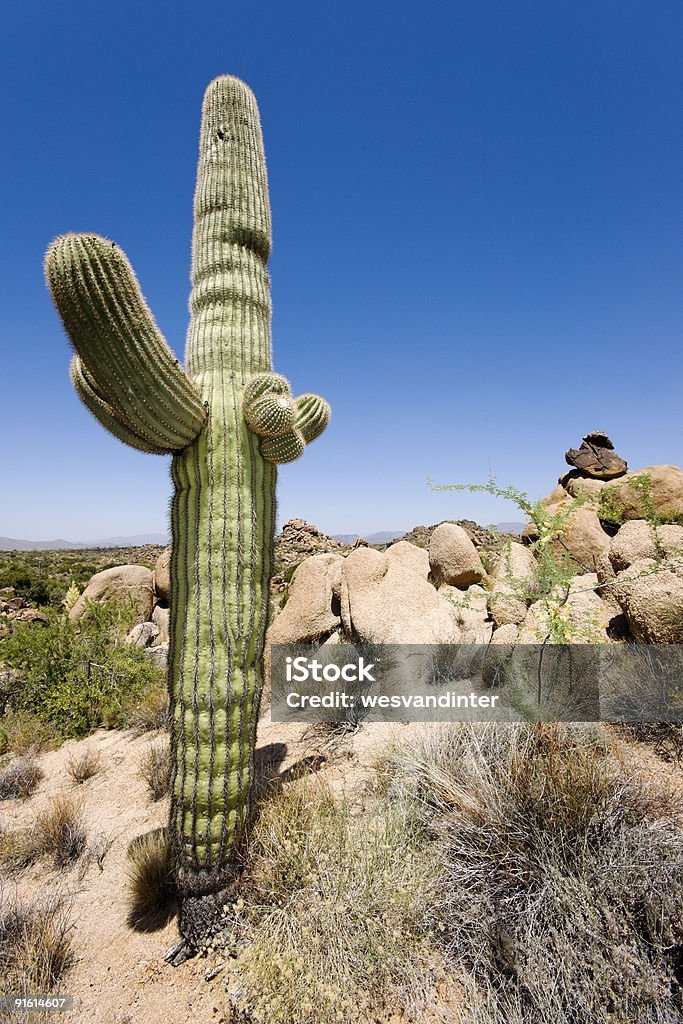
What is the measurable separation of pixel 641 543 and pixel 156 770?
5.94 m

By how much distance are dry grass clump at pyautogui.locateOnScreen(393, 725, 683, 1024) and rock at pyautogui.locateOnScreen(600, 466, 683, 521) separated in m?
5.10

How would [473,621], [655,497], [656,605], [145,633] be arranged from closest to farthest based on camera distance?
[656,605] → [473,621] → [655,497] → [145,633]

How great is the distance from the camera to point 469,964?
244 cm

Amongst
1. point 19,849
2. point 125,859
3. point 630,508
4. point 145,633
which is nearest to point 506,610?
point 630,508

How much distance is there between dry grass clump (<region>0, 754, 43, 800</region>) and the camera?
4797 millimetres

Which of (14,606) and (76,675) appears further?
(14,606)

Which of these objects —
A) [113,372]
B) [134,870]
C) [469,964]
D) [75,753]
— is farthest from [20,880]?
[113,372]

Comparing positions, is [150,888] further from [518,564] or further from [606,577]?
[606,577]

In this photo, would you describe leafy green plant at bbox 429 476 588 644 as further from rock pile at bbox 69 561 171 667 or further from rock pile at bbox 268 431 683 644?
rock pile at bbox 69 561 171 667

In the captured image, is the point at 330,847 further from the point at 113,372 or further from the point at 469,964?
the point at 113,372

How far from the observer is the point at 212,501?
2.95 m

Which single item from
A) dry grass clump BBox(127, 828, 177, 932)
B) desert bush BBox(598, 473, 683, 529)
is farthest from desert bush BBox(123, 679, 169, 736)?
desert bush BBox(598, 473, 683, 529)

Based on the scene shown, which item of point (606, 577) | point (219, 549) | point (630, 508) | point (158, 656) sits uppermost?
point (630, 508)

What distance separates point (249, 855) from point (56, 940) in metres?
1.21
